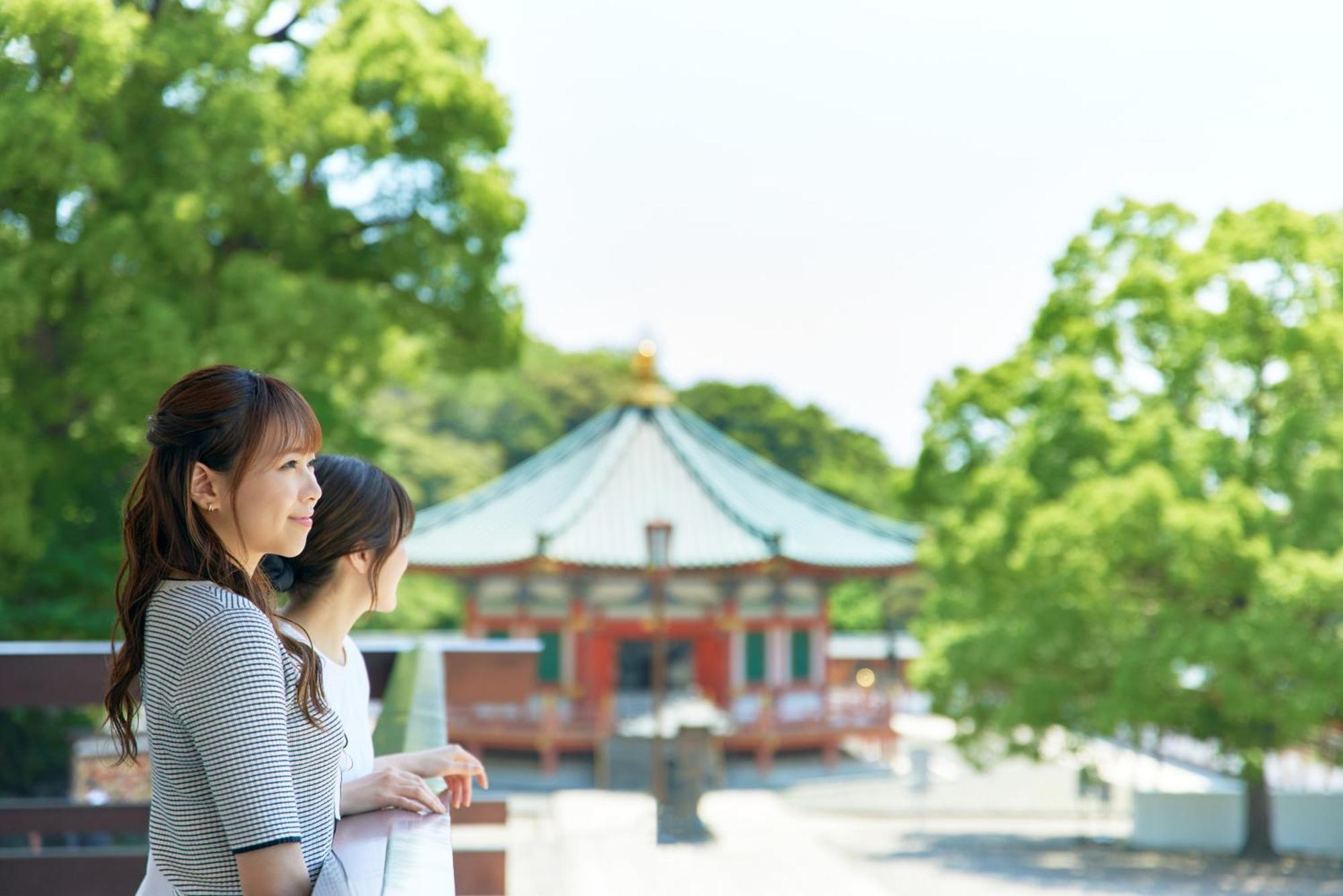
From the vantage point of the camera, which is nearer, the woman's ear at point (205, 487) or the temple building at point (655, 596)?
the woman's ear at point (205, 487)

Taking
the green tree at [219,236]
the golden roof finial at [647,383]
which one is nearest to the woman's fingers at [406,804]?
the green tree at [219,236]

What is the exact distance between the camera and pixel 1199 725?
27.3 feet

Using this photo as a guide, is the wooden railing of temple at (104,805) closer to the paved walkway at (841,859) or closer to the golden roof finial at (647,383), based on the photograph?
the paved walkway at (841,859)

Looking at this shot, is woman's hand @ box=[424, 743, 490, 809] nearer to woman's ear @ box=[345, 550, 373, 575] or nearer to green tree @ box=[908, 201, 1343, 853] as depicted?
woman's ear @ box=[345, 550, 373, 575]

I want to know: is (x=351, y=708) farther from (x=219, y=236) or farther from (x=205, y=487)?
(x=219, y=236)

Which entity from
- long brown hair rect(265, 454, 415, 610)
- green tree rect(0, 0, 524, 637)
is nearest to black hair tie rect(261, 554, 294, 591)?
long brown hair rect(265, 454, 415, 610)

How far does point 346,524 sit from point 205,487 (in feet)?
0.73

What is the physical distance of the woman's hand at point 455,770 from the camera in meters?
0.99

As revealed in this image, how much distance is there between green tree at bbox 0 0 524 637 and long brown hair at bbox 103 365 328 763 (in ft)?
10.2

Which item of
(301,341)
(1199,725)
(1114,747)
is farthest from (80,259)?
(1114,747)

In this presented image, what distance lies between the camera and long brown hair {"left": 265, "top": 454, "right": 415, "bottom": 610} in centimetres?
101

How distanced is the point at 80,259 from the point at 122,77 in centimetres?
98

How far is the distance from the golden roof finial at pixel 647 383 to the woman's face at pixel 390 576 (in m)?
12.9

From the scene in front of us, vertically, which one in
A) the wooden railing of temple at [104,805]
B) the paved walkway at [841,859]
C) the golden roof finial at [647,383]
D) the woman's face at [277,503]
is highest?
the golden roof finial at [647,383]
